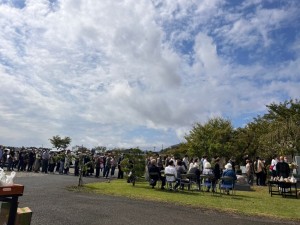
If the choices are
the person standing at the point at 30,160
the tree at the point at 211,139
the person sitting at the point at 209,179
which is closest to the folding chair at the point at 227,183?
the person sitting at the point at 209,179

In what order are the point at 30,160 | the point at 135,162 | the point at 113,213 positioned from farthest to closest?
the point at 30,160
the point at 135,162
the point at 113,213

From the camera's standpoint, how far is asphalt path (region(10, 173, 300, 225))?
30.4 feet

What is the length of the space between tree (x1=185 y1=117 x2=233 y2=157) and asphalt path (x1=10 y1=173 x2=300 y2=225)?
30773mm

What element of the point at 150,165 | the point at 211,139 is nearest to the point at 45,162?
the point at 150,165

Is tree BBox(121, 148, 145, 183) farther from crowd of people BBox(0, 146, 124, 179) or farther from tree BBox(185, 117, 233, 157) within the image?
tree BBox(185, 117, 233, 157)

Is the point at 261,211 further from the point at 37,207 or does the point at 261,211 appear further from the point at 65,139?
the point at 65,139

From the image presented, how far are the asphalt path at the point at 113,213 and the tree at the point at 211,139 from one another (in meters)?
30.8

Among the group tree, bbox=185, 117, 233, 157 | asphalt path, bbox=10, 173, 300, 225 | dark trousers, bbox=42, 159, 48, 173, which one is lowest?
asphalt path, bbox=10, 173, 300, 225

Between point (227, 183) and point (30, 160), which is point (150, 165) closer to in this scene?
point (227, 183)

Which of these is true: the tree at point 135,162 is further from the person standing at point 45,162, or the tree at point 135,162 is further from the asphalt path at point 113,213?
the person standing at point 45,162

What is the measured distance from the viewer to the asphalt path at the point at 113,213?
30.4 feet

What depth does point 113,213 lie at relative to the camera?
10.4 m

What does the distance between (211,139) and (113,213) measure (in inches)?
1427

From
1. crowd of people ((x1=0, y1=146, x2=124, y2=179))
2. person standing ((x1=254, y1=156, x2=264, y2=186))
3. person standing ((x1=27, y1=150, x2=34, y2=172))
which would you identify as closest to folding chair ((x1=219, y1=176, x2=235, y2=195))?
person standing ((x1=254, y1=156, x2=264, y2=186))
